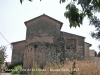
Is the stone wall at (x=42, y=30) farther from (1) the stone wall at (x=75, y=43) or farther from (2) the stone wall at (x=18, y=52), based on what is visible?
(2) the stone wall at (x=18, y=52)

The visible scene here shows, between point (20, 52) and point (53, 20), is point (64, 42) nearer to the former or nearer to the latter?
point (53, 20)

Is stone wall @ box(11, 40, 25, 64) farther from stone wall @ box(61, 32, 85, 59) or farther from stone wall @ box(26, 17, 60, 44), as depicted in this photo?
stone wall @ box(61, 32, 85, 59)

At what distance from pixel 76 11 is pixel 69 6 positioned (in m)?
0.19

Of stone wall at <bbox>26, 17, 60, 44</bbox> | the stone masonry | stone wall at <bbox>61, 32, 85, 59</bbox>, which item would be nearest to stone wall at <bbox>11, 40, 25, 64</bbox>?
the stone masonry

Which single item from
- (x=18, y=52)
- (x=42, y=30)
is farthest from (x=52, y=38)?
(x=18, y=52)

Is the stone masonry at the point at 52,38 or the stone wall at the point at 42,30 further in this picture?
the stone wall at the point at 42,30

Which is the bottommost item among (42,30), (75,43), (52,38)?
(75,43)

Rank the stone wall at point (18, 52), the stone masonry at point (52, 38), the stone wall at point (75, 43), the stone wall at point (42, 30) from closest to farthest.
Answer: the stone masonry at point (52, 38) → the stone wall at point (42, 30) → the stone wall at point (75, 43) → the stone wall at point (18, 52)

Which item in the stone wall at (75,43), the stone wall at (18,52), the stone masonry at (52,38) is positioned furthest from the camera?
the stone wall at (18,52)

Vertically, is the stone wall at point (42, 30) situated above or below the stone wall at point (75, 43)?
above

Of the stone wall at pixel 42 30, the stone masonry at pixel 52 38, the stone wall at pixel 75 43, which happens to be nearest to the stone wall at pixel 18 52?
the stone masonry at pixel 52 38

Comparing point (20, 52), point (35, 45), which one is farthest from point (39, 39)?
point (20, 52)

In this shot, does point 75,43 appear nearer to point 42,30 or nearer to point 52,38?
point 52,38

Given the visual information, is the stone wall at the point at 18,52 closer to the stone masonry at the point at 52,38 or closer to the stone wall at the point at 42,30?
the stone masonry at the point at 52,38
